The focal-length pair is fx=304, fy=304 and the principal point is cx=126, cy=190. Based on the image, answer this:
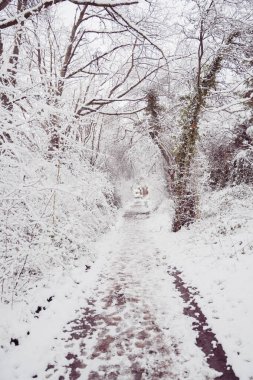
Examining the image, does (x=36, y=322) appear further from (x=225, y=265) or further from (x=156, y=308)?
(x=225, y=265)

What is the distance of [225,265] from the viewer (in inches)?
292

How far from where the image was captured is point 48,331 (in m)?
4.99

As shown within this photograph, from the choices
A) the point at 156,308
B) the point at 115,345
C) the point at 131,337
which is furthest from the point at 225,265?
the point at 115,345

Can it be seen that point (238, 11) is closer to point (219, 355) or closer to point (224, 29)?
point (224, 29)

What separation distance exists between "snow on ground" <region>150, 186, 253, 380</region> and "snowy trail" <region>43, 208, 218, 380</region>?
0.50 metres

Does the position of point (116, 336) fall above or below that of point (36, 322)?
below

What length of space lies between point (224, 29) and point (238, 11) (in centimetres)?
78

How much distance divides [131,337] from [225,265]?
11.5 ft

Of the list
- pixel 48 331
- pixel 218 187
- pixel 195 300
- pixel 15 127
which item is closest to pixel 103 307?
pixel 48 331

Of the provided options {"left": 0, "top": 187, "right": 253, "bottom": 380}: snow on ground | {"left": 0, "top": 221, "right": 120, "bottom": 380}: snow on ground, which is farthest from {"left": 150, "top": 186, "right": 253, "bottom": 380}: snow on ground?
{"left": 0, "top": 221, "right": 120, "bottom": 380}: snow on ground

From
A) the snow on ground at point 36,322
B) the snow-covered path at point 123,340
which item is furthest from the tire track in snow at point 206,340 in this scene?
the snow on ground at point 36,322

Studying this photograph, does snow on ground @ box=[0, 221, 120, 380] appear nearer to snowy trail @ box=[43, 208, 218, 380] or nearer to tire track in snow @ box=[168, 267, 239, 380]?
snowy trail @ box=[43, 208, 218, 380]

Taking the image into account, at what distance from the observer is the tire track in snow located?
3912 mm

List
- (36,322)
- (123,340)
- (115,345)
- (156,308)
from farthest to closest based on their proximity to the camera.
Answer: (156,308), (36,322), (123,340), (115,345)
